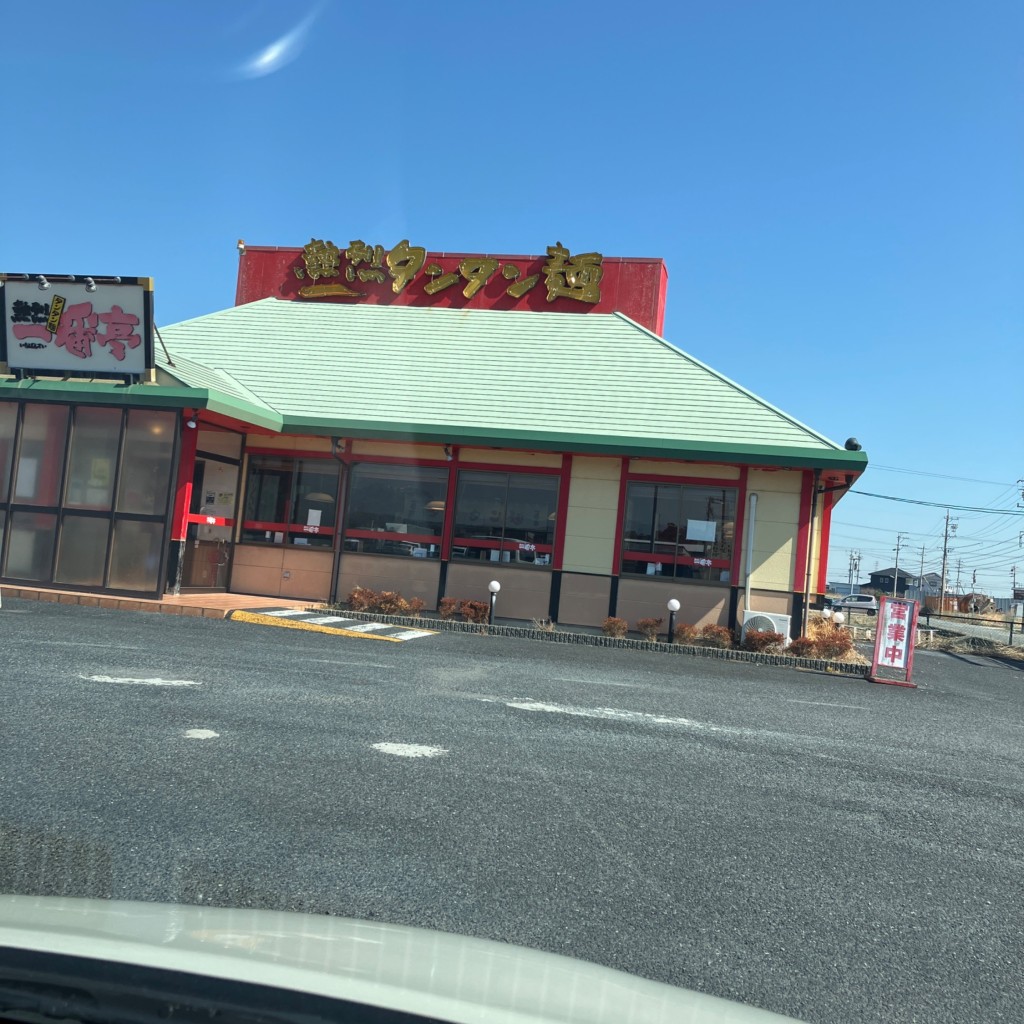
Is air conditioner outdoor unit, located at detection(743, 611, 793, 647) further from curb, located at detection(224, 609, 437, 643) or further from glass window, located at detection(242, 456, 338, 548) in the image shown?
glass window, located at detection(242, 456, 338, 548)

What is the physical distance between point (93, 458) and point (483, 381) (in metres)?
7.33

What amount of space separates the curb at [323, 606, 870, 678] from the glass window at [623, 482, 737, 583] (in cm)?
159

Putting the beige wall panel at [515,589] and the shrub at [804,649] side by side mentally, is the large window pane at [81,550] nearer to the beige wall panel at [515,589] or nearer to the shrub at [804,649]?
the beige wall panel at [515,589]

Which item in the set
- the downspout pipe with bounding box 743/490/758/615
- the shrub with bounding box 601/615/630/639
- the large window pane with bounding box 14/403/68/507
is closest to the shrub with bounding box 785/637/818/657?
the downspout pipe with bounding box 743/490/758/615

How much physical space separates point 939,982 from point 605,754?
348 centimetres

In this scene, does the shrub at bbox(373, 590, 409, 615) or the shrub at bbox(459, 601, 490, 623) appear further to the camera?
the shrub at bbox(373, 590, 409, 615)

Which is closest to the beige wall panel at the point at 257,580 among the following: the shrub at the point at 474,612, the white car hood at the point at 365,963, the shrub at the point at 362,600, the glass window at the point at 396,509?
the glass window at the point at 396,509

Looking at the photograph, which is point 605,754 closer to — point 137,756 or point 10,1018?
point 137,756

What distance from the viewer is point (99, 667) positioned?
8945mm

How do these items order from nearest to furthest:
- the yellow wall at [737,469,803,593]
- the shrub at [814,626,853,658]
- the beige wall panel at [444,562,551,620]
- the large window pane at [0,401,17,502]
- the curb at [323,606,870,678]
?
the curb at [323,606,870,678] < the shrub at [814,626,853,658] < the yellow wall at [737,469,803,593] < the large window pane at [0,401,17,502] < the beige wall panel at [444,562,551,620]

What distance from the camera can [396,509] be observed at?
1861 cm

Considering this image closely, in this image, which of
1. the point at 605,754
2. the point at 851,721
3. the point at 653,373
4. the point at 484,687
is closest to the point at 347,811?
the point at 605,754

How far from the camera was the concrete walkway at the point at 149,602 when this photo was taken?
15477mm

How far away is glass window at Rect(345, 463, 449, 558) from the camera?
60.5 ft
